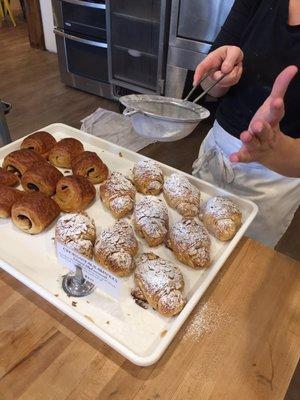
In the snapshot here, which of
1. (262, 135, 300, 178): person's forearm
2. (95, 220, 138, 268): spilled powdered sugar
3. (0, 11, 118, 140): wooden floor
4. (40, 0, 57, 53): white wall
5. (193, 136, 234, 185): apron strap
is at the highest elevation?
(262, 135, 300, 178): person's forearm

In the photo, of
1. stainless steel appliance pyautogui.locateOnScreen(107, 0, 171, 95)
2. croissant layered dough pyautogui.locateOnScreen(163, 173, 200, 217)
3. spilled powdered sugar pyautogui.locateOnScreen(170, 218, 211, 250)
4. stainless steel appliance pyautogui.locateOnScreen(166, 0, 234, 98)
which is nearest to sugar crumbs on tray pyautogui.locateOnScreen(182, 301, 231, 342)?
spilled powdered sugar pyautogui.locateOnScreen(170, 218, 211, 250)

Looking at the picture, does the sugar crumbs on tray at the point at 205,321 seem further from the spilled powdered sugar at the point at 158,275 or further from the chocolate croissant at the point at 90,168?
the chocolate croissant at the point at 90,168

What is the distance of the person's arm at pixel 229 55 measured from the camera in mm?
814

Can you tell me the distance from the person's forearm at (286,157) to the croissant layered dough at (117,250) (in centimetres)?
31

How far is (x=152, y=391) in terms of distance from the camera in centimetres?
54

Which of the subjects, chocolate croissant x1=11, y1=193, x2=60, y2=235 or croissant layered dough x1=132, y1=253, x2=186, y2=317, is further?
chocolate croissant x1=11, y1=193, x2=60, y2=235

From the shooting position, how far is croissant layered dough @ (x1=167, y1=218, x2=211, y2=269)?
2.33 ft

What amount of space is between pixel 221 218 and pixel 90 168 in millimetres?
374

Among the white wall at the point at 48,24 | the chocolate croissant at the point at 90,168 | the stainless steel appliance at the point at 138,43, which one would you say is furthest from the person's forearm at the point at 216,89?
the white wall at the point at 48,24

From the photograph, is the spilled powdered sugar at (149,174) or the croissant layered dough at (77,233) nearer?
the croissant layered dough at (77,233)

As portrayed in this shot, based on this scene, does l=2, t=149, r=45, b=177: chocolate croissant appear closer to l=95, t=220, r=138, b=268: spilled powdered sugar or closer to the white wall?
l=95, t=220, r=138, b=268: spilled powdered sugar

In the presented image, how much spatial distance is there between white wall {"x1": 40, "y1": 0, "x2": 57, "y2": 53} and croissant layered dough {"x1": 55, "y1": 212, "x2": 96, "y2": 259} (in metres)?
3.27

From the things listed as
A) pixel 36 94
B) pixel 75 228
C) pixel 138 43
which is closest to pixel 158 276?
pixel 75 228

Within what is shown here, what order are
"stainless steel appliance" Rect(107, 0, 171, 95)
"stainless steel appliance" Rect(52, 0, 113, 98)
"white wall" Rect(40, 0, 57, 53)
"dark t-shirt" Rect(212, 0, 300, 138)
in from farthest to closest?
"white wall" Rect(40, 0, 57, 53), "stainless steel appliance" Rect(52, 0, 113, 98), "stainless steel appliance" Rect(107, 0, 171, 95), "dark t-shirt" Rect(212, 0, 300, 138)
